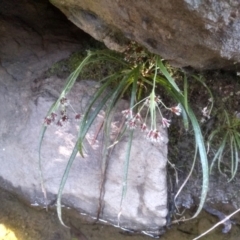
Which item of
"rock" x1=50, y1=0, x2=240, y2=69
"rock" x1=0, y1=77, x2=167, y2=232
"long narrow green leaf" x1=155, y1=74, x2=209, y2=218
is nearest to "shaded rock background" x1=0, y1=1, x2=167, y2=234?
"rock" x1=0, y1=77, x2=167, y2=232

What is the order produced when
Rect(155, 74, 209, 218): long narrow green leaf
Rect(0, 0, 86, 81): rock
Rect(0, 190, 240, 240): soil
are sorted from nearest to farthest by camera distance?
Rect(155, 74, 209, 218): long narrow green leaf → Rect(0, 190, 240, 240): soil → Rect(0, 0, 86, 81): rock

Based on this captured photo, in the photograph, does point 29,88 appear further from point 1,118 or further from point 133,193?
point 133,193

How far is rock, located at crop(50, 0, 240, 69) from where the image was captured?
999mm

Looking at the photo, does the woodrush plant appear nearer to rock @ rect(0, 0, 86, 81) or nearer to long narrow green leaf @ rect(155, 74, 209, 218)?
long narrow green leaf @ rect(155, 74, 209, 218)

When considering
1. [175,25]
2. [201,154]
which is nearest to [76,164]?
[201,154]

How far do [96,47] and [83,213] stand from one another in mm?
610

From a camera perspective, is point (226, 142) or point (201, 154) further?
point (226, 142)

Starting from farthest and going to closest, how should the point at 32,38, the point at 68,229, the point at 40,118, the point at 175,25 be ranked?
the point at 32,38
the point at 40,118
the point at 68,229
the point at 175,25

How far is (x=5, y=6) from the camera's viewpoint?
5.54 feet

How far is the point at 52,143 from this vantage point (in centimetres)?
150

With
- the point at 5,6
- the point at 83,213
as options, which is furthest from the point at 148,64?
the point at 5,6

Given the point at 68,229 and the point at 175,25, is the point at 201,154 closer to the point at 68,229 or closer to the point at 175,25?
the point at 175,25

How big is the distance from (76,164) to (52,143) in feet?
0.37

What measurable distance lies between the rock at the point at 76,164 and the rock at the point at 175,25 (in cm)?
33
